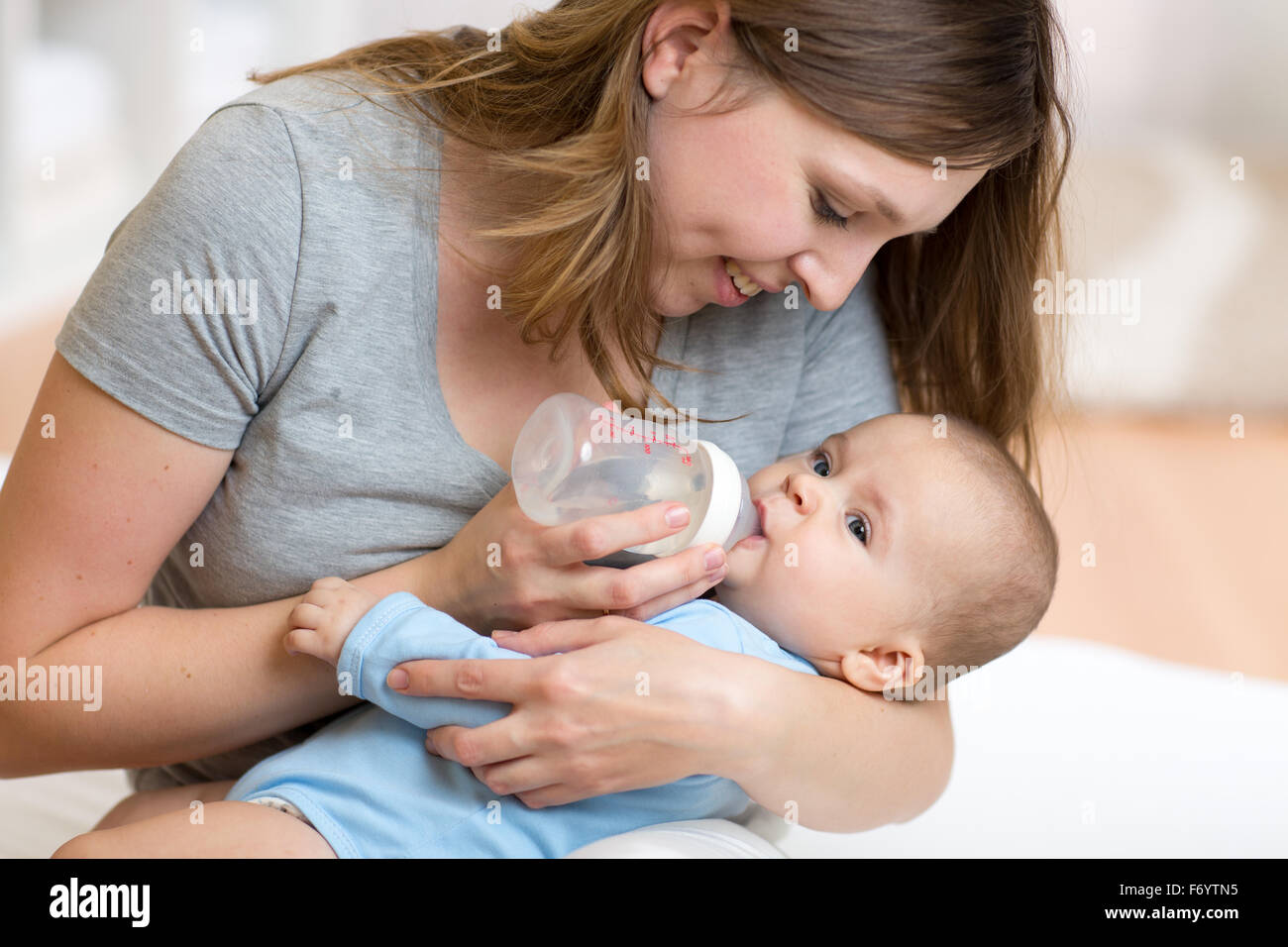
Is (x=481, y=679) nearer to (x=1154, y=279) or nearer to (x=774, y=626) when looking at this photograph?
(x=774, y=626)

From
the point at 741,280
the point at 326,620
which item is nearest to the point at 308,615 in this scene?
the point at 326,620

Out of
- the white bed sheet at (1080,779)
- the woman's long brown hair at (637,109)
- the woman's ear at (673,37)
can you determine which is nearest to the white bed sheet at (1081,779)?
the white bed sheet at (1080,779)

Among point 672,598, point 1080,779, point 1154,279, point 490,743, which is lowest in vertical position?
point 1080,779

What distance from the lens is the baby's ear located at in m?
1.36

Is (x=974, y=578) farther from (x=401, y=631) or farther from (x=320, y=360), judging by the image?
(x=320, y=360)

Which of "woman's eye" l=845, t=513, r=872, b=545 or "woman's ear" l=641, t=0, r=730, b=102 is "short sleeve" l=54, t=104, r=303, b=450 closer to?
"woman's ear" l=641, t=0, r=730, b=102

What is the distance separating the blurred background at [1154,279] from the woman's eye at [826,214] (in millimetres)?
2052

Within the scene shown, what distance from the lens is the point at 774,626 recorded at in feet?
4.45

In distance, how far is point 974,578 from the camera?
4.37 ft

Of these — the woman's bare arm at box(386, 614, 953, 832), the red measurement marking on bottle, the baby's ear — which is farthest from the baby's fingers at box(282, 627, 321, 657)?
the baby's ear

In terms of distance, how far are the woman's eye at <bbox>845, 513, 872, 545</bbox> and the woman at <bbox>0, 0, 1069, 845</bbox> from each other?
18 cm

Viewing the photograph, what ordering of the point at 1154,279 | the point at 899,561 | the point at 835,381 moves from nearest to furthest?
the point at 899,561
the point at 835,381
the point at 1154,279

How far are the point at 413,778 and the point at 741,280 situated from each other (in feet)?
2.05
